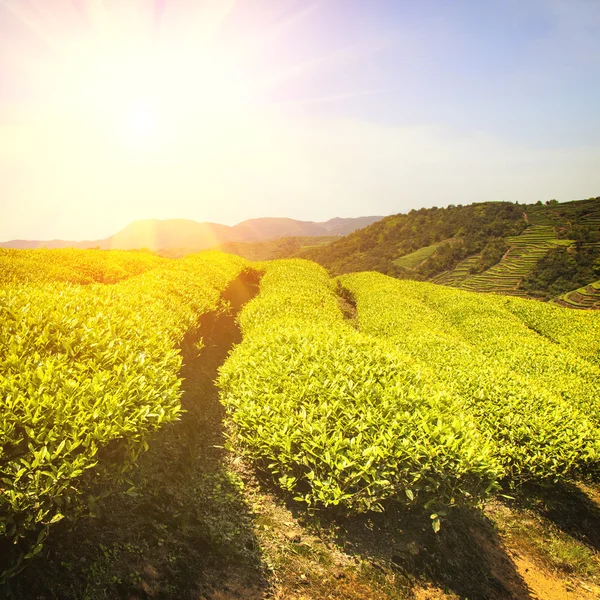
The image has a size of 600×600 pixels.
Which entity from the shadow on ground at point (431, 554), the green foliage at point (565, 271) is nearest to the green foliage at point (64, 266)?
the shadow on ground at point (431, 554)

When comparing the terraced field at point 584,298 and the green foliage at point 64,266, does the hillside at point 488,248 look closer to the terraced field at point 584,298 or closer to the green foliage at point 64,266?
the terraced field at point 584,298

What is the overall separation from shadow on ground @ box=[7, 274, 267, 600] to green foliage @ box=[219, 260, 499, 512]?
0.88m

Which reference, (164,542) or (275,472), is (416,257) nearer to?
(275,472)

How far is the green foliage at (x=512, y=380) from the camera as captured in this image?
6.20m

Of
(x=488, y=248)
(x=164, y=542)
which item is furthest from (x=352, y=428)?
(x=488, y=248)

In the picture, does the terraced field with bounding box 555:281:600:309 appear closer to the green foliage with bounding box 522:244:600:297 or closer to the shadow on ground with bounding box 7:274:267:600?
the green foliage with bounding box 522:244:600:297

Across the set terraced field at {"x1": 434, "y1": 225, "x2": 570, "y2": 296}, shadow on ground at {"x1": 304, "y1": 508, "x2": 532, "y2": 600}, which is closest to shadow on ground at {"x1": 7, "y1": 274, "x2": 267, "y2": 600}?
shadow on ground at {"x1": 304, "y1": 508, "x2": 532, "y2": 600}

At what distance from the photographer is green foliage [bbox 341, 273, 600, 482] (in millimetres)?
6199

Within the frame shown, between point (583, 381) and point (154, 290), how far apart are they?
44.9 ft

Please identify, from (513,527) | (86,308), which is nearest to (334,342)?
(513,527)

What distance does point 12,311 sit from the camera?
5359mm

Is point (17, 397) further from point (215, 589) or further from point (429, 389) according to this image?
point (429, 389)

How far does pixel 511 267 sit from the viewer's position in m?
114

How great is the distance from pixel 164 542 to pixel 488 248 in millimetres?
153782
